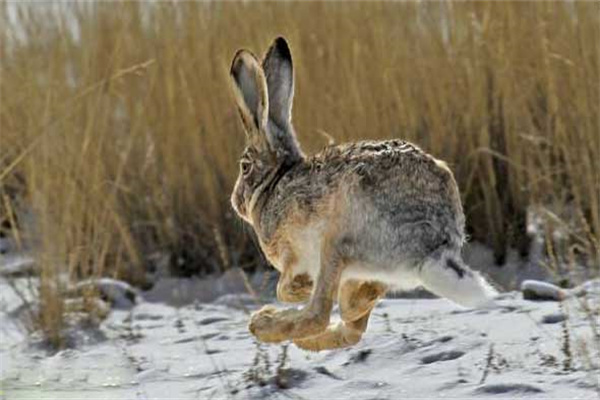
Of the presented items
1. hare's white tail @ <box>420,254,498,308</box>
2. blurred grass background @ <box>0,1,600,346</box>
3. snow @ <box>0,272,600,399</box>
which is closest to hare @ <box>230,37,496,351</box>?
hare's white tail @ <box>420,254,498,308</box>

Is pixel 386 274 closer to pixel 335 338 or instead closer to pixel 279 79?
pixel 335 338

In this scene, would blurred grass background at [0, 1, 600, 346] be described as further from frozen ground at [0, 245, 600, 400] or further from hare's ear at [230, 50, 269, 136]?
hare's ear at [230, 50, 269, 136]

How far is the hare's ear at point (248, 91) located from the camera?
2883 millimetres

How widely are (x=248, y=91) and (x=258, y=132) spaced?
9cm

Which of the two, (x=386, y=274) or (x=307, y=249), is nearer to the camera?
(x=386, y=274)

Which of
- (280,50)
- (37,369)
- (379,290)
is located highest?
(280,50)

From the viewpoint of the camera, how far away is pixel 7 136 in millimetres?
5457

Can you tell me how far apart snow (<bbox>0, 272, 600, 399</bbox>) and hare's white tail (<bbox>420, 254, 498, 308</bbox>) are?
46 cm

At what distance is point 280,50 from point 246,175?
0.29 m

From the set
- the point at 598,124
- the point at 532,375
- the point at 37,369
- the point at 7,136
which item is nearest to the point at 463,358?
the point at 532,375

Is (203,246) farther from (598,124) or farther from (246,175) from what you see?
(246,175)

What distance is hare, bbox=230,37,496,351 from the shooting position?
2508 mm

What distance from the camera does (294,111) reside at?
5129 millimetres

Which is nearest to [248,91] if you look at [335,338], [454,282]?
[335,338]
